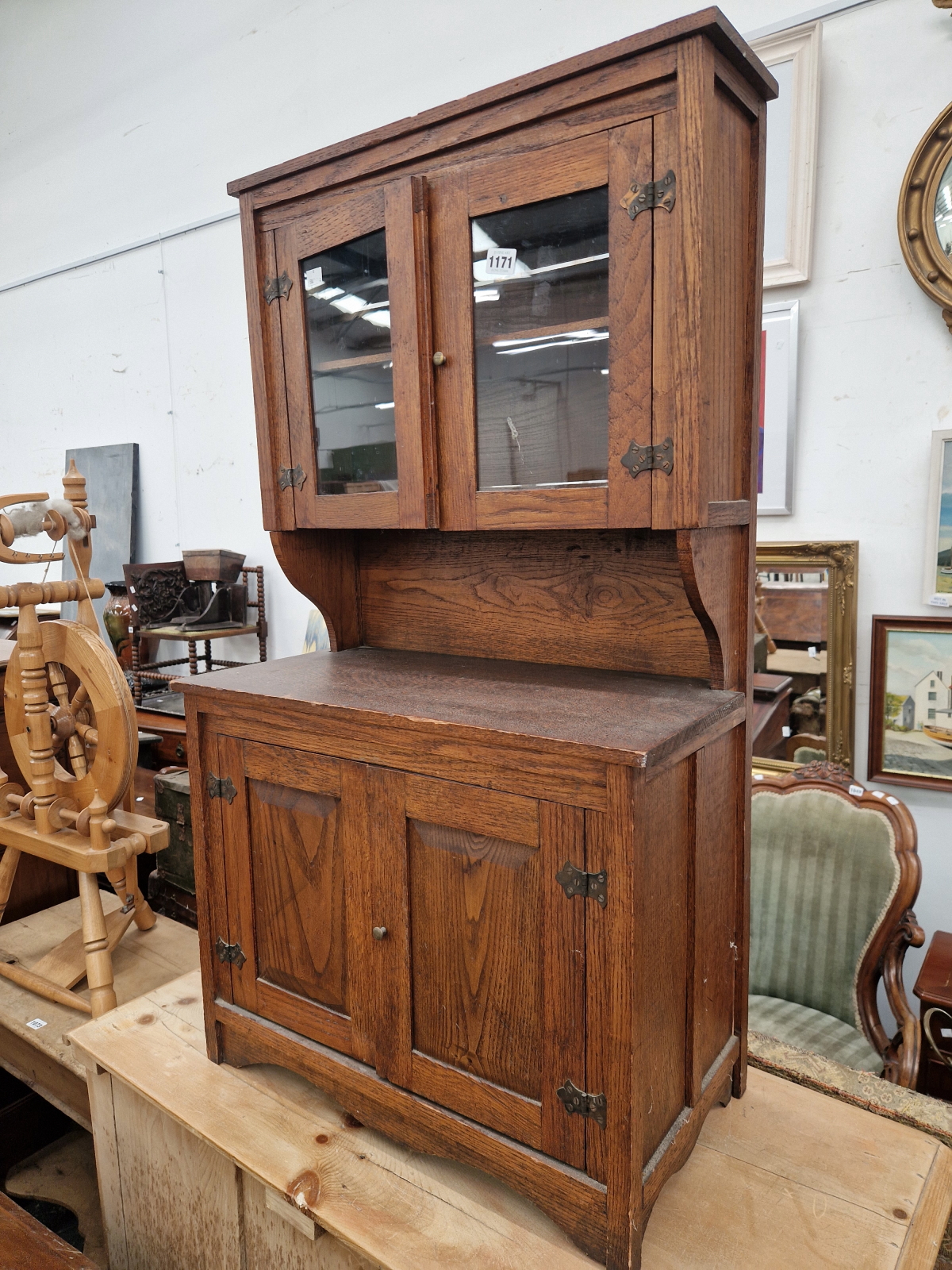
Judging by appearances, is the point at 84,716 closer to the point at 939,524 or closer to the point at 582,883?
the point at 582,883

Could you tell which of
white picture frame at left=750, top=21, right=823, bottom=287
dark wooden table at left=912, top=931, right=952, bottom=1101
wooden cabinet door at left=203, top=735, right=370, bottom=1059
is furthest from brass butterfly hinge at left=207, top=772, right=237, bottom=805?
white picture frame at left=750, top=21, right=823, bottom=287

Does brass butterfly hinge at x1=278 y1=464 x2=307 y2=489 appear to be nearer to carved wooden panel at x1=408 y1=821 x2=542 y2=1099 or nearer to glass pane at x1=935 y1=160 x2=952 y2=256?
carved wooden panel at x1=408 y1=821 x2=542 y2=1099

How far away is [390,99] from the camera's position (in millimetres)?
3230

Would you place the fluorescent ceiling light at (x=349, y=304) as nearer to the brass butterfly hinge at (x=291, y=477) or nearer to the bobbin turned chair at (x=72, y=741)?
the brass butterfly hinge at (x=291, y=477)

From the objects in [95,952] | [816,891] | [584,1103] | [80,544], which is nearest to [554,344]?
[584,1103]

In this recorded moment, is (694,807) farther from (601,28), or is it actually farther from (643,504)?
(601,28)

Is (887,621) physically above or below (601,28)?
below

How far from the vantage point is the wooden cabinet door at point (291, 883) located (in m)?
1.35

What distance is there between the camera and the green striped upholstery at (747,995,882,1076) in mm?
1974

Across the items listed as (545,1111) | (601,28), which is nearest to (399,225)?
(545,1111)

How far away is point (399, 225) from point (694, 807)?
3.18 feet

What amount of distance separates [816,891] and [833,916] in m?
0.07

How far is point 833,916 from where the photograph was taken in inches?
85.2

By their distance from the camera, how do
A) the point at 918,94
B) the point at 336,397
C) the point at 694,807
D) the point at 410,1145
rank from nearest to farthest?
the point at 694,807
the point at 410,1145
the point at 336,397
the point at 918,94
